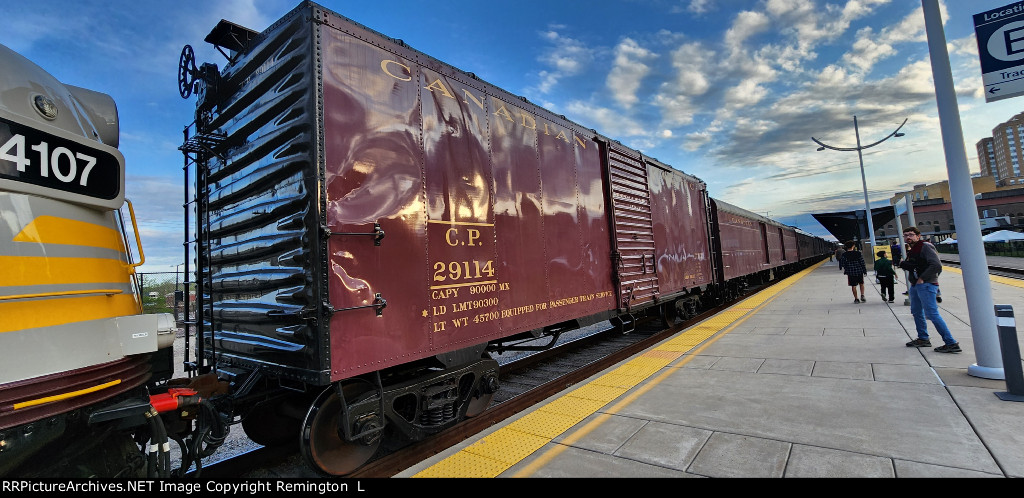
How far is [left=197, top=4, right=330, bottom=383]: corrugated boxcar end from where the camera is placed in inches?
124

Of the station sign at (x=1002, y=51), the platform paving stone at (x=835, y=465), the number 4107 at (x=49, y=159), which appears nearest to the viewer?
the number 4107 at (x=49, y=159)

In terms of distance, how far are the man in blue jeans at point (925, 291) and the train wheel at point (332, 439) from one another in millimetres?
7245

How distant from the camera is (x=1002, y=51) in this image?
16.3 ft

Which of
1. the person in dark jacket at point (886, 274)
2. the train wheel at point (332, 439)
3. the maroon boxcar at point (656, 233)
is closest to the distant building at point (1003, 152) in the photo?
the person in dark jacket at point (886, 274)

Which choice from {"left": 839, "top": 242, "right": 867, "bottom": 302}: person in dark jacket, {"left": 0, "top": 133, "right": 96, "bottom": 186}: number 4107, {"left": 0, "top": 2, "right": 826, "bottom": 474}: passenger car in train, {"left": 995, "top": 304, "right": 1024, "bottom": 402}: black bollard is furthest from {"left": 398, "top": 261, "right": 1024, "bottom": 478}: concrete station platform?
{"left": 839, "top": 242, "right": 867, "bottom": 302}: person in dark jacket

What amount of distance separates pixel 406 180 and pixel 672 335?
7.16 meters

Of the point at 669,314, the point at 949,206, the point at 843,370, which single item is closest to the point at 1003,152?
the point at 949,206

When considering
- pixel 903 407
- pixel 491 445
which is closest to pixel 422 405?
pixel 491 445

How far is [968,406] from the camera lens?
409 centimetres

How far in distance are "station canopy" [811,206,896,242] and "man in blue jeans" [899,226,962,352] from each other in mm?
22614

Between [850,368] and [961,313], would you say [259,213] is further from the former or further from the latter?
[961,313]

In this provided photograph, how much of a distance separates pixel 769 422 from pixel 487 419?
263 centimetres

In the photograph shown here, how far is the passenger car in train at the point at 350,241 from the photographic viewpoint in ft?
10.5

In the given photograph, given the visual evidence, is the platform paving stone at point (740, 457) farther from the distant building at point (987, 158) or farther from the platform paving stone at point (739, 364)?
the distant building at point (987, 158)
